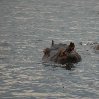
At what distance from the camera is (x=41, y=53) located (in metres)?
33.1

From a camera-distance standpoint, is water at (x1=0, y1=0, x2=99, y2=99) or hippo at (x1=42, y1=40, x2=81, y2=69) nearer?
water at (x1=0, y1=0, x2=99, y2=99)

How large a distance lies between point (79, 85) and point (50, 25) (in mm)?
25199

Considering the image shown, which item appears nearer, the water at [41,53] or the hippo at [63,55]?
the water at [41,53]

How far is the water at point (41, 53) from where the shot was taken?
23.2m

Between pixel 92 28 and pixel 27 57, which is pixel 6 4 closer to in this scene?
pixel 92 28

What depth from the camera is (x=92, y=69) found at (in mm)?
27906

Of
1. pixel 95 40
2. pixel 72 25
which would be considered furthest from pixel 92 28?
pixel 95 40

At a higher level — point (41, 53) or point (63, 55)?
point (63, 55)

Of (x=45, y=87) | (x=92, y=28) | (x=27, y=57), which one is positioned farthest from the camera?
(x=92, y=28)

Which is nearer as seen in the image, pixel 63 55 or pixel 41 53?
pixel 63 55

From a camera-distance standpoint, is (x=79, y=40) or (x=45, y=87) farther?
(x=79, y=40)

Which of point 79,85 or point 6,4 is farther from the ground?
point 6,4

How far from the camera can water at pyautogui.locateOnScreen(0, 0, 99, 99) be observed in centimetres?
2319

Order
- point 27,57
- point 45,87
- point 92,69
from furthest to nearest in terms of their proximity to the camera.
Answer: point 27,57
point 92,69
point 45,87
